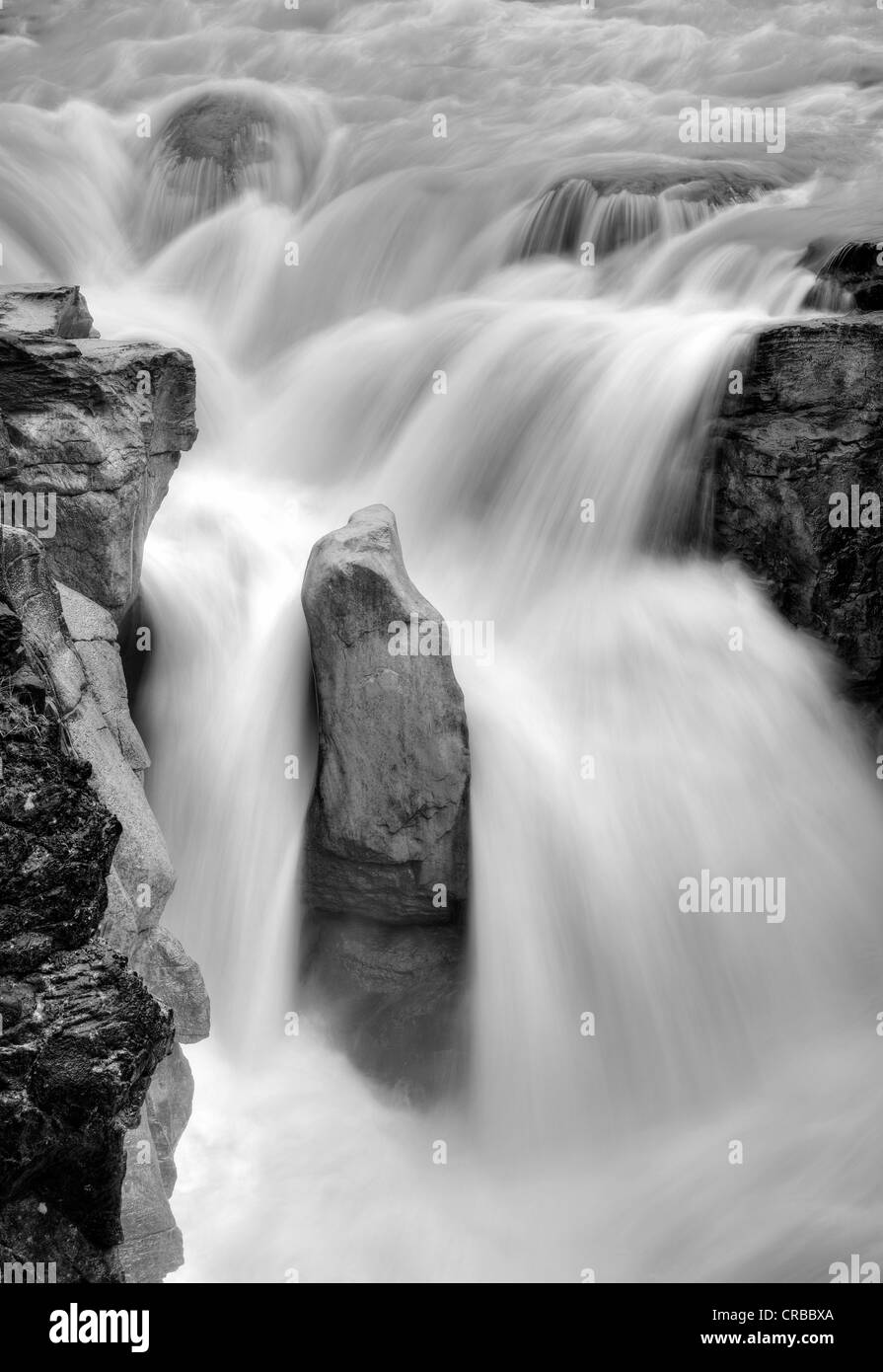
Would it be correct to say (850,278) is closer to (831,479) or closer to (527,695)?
(831,479)

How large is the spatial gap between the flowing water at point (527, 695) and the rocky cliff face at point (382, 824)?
171mm

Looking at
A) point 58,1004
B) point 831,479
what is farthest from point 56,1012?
point 831,479

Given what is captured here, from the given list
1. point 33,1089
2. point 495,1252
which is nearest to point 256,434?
point 495,1252

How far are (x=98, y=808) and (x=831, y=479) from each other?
582 cm

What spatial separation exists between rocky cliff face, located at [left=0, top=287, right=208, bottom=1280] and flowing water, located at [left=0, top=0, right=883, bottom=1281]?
60 centimetres

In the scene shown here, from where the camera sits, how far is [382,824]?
7.00 m

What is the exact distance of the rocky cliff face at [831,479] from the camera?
8492 mm

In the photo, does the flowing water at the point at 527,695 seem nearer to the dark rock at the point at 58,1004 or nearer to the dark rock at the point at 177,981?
the dark rock at the point at 177,981

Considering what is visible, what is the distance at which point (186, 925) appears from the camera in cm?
711

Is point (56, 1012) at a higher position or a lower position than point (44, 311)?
lower

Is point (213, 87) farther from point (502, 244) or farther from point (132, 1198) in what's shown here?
point (132, 1198)

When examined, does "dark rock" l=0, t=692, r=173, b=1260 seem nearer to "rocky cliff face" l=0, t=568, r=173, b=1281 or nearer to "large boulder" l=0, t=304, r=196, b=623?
"rocky cliff face" l=0, t=568, r=173, b=1281

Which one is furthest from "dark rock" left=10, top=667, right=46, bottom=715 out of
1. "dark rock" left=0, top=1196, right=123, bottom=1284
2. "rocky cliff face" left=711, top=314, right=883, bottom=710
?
"rocky cliff face" left=711, top=314, right=883, bottom=710

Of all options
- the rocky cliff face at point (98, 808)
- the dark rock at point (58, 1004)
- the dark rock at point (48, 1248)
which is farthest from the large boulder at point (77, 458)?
the dark rock at point (48, 1248)
